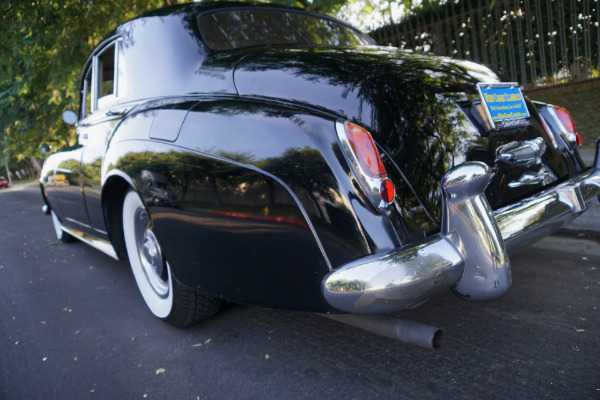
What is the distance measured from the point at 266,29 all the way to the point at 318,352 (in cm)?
204

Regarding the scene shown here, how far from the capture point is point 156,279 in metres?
2.99

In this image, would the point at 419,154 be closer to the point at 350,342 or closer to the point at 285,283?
the point at 285,283

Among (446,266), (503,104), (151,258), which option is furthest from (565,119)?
(151,258)

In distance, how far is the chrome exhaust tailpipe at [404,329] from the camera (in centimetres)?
173

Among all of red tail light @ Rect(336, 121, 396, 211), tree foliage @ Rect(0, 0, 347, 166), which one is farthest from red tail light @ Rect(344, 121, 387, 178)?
tree foliage @ Rect(0, 0, 347, 166)

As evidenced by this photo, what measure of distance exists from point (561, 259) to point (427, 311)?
1.37m

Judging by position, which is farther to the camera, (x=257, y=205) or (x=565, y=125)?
(x=565, y=125)

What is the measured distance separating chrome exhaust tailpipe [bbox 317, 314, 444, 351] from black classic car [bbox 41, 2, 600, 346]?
1.2 inches

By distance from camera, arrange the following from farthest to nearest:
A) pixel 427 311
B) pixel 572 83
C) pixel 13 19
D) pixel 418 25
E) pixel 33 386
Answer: pixel 418 25 < pixel 572 83 < pixel 13 19 < pixel 427 311 < pixel 33 386

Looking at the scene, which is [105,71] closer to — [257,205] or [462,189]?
[257,205]

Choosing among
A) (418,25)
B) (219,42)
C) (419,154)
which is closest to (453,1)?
(418,25)

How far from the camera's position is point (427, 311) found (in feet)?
8.80

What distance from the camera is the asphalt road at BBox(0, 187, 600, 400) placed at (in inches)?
78.9

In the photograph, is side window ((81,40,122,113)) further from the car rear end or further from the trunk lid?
the car rear end
